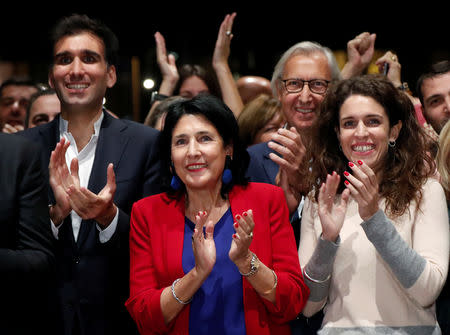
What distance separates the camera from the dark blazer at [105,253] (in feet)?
8.02

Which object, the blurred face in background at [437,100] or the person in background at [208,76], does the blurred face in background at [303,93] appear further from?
the person in background at [208,76]

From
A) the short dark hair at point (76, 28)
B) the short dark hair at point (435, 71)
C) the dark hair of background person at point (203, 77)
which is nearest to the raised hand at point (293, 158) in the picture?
the short dark hair at point (76, 28)

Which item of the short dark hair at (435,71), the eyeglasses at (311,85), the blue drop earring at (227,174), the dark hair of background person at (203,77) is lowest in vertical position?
the blue drop earring at (227,174)

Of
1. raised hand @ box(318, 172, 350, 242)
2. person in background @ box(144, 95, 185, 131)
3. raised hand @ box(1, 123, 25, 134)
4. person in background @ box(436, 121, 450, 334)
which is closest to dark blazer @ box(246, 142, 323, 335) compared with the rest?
raised hand @ box(318, 172, 350, 242)

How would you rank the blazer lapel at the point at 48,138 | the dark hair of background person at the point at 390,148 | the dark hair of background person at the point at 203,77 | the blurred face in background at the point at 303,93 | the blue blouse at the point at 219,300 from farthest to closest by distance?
1. the dark hair of background person at the point at 203,77
2. the blurred face in background at the point at 303,93
3. the blazer lapel at the point at 48,138
4. the dark hair of background person at the point at 390,148
5. the blue blouse at the point at 219,300

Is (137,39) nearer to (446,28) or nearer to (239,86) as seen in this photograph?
(239,86)

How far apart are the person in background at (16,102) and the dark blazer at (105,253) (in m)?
1.68

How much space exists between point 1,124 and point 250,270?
8.99ft

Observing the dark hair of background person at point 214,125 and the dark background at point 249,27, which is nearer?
the dark hair of background person at point 214,125

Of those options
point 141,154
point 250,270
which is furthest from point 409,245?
point 141,154

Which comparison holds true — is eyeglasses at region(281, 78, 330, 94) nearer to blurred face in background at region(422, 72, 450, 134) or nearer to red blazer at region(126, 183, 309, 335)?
blurred face in background at region(422, 72, 450, 134)

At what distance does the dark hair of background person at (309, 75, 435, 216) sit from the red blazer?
0.27m

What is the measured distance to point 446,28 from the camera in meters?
5.39

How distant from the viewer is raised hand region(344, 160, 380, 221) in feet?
6.91
